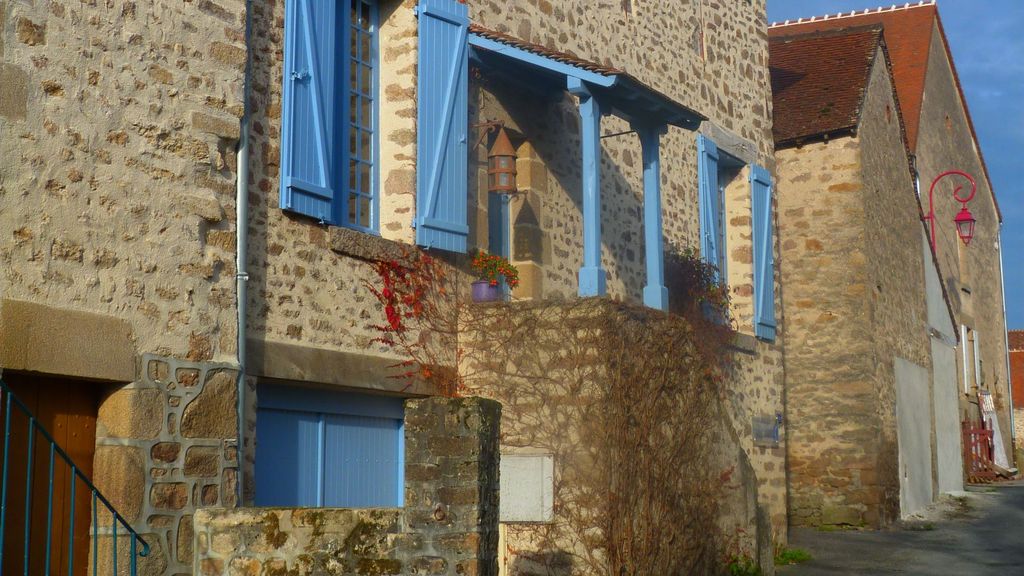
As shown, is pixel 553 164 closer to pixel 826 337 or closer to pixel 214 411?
pixel 214 411

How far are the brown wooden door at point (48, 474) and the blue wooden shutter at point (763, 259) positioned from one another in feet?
26.0

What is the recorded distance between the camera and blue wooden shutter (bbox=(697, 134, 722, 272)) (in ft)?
39.7

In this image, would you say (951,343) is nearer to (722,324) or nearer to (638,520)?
(722,324)

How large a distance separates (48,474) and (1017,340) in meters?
35.1

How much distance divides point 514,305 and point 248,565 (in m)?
3.32

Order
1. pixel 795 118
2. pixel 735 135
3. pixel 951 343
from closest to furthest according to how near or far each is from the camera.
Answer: pixel 735 135
pixel 795 118
pixel 951 343

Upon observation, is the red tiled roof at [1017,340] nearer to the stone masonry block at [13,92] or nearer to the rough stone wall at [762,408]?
the rough stone wall at [762,408]

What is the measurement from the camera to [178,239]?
6562mm

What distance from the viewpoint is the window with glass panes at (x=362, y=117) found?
8.30 m

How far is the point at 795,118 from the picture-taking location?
50.7 feet

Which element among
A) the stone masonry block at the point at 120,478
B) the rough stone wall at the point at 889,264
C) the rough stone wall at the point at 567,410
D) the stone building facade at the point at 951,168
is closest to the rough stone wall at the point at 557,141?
the rough stone wall at the point at 567,410

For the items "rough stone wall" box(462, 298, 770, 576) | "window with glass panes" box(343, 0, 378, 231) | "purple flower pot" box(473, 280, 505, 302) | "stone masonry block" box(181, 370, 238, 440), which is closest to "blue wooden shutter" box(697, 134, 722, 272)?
"rough stone wall" box(462, 298, 770, 576)

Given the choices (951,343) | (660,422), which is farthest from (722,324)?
(951,343)

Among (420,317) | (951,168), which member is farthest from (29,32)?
(951,168)
